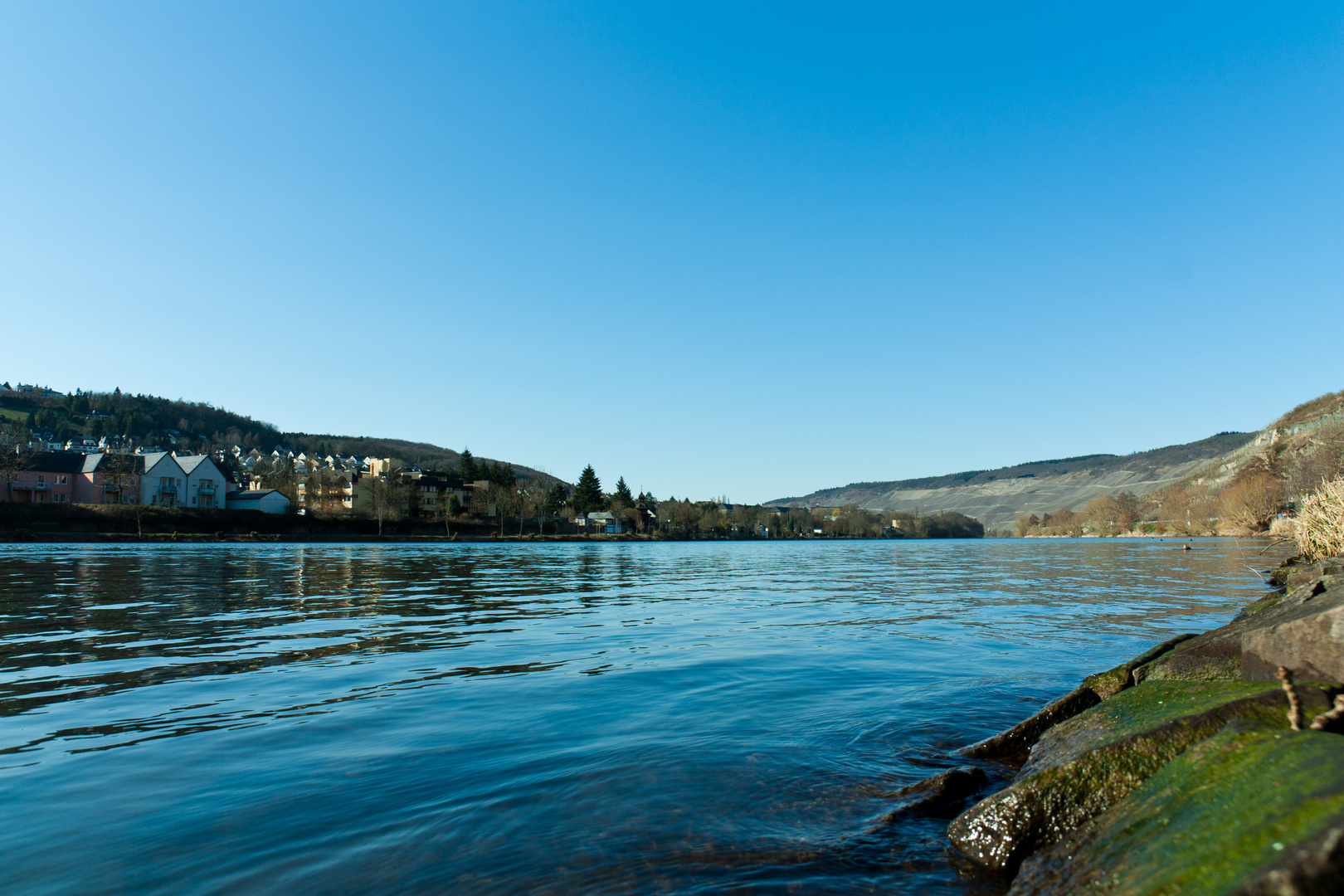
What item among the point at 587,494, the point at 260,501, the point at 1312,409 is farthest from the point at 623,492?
the point at 1312,409

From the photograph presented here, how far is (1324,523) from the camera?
23.8 m

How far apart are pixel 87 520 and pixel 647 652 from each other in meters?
85.6

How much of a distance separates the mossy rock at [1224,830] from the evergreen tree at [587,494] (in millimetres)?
155294

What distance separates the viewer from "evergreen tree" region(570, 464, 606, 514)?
158587mm

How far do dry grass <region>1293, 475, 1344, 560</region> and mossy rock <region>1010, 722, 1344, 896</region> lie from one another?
23134 millimetres

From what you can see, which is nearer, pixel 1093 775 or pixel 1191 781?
pixel 1191 781

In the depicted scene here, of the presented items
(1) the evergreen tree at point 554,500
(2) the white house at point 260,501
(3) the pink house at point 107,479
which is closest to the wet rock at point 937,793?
(3) the pink house at point 107,479

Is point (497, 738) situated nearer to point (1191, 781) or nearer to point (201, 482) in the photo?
point (1191, 781)

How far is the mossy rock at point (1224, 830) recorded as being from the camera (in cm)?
284

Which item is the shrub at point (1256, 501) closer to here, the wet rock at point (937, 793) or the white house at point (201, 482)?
the wet rock at point (937, 793)

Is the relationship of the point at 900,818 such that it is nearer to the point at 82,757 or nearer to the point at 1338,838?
the point at 1338,838

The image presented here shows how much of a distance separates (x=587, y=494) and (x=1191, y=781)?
515 ft

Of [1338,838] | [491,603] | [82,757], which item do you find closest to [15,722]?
[82,757]

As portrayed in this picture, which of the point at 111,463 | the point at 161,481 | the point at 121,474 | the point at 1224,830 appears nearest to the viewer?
the point at 1224,830
